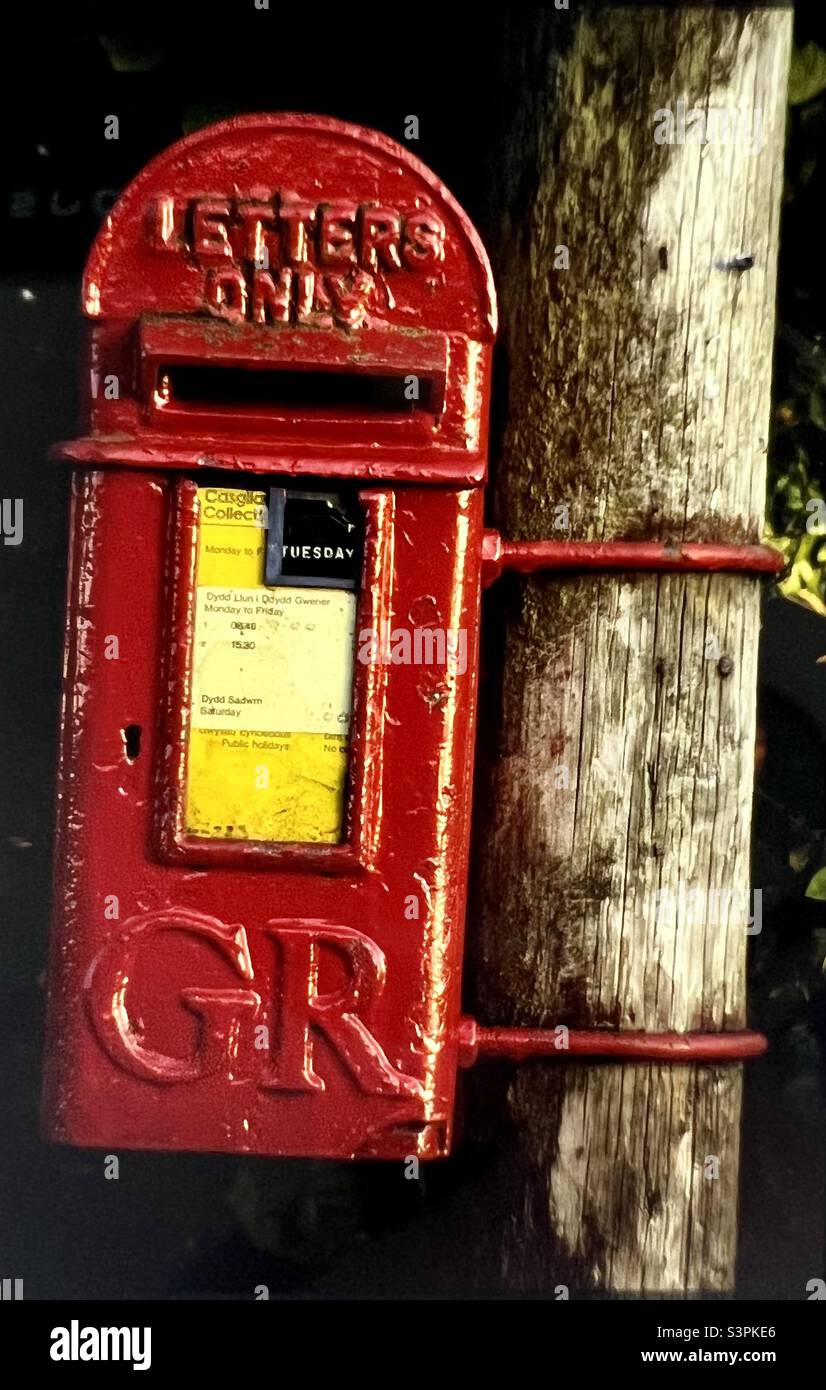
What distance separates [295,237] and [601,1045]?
1.24 meters

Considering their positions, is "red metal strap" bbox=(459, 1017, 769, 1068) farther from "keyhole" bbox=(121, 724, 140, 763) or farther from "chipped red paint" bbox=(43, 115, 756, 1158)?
"keyhole" bbox=(121, 724, 140, 763)

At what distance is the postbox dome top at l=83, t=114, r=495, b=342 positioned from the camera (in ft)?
6.00

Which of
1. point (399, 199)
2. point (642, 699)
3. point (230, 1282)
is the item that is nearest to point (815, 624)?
point (642, 699)

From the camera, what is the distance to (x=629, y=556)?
2023 mm

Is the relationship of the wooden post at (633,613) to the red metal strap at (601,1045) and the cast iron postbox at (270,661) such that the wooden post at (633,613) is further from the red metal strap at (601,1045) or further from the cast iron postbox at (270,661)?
the cast iron postbox at (270,661)

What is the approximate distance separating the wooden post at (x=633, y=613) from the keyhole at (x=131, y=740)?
1.90ft

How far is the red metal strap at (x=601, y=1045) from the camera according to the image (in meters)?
2.04

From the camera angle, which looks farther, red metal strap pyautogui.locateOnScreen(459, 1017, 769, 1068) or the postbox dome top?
red metal strap pyautogui.locateOnScreen(459, 1017, 769, 1068)

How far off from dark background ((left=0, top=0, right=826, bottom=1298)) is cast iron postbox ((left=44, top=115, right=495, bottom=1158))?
72cm

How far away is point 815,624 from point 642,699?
0.88m

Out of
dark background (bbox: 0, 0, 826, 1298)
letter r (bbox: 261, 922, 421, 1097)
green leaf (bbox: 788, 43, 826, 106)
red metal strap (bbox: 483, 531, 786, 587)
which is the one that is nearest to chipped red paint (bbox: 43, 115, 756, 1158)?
letter r (bbox: 261, 922, 421, 1097)

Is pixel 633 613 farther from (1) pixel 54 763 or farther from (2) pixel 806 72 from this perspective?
(1) pixel 54 763

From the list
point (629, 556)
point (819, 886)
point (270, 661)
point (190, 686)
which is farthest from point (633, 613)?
point (819, 886)
